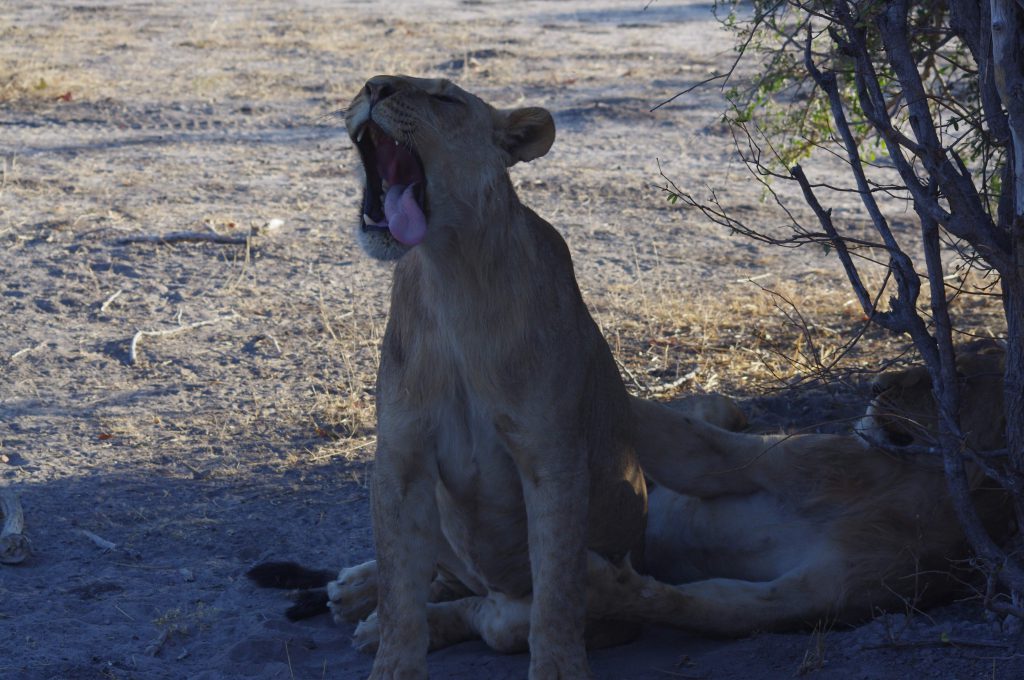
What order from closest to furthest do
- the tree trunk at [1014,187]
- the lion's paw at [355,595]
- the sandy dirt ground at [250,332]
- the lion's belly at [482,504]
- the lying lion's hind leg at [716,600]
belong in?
the tree trunk at [1014,187]
the lion's belly at [482,504]
the lying lion's hind leg at [716,600]
the sandy dirt ground at [250,332]
the lion's paw at [355,595]

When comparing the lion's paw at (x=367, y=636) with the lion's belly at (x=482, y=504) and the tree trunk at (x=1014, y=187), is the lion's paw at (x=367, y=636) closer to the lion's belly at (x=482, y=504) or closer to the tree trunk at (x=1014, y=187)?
the lion's belly at (x=482, y=504)

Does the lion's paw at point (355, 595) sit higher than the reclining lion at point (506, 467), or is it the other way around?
the reclining lion at point (506, 467)

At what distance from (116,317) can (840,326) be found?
3564 mm

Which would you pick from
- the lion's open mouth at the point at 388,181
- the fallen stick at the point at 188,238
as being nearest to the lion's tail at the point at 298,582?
the lion's open mouth at the point at 388,181

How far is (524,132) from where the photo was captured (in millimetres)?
3328

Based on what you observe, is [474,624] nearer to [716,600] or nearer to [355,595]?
[355,595]

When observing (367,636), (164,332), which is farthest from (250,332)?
(367,636)

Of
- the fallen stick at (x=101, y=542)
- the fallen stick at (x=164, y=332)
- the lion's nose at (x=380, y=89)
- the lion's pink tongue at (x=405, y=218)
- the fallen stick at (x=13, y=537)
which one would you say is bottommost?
the fallen stick at (x=101, y=542)

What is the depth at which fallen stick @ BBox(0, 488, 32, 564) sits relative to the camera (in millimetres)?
4066

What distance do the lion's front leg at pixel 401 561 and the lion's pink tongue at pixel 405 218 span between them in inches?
20.9

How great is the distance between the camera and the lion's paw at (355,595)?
12.6 ft

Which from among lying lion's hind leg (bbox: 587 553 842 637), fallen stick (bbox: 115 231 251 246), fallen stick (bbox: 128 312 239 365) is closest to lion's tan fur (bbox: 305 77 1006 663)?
lying lion's hind leg (bbox: 587 553 842 637)

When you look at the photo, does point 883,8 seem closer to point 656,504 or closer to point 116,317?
point 656,504

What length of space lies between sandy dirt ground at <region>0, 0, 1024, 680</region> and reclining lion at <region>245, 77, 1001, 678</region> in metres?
0.15
